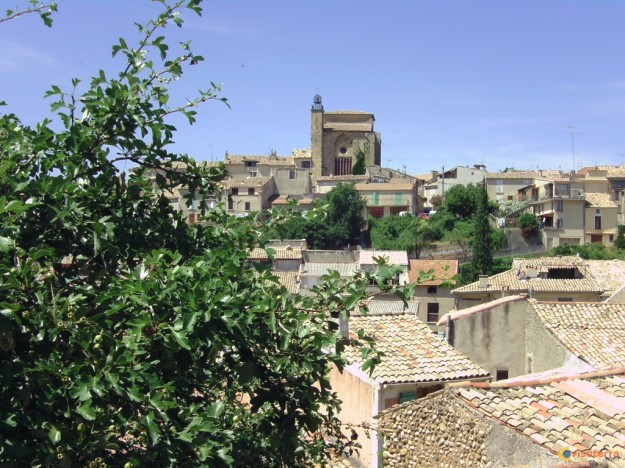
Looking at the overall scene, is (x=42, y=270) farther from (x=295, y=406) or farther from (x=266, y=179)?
(x=266, y=179)

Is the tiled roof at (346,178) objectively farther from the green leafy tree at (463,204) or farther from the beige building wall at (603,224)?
the beige building wall at (603,224)

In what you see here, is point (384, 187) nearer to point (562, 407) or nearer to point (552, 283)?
point (552, 283)

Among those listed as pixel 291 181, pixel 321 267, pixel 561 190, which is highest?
pixel 291 181

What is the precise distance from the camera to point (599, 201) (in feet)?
218

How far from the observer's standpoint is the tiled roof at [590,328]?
1394cm

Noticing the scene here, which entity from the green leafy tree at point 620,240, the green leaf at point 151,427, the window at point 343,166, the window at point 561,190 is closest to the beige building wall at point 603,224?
the green leafy tree at point 620,240

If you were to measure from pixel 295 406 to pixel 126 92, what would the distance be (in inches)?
89.4

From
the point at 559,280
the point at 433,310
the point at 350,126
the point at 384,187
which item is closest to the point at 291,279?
the point at 433,310

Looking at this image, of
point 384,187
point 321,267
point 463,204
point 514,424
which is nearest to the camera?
point 514,424

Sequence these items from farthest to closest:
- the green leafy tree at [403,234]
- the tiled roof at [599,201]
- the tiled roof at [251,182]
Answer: the tiled roof at [251,182]
the tiled roof at [599,201]
the green leafy tree at [403,234]

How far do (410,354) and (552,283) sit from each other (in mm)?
26754

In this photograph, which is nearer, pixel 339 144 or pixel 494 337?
pixel 494 337

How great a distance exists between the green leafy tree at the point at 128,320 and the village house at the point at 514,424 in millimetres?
4005

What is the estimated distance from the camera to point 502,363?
16406 millimetres
